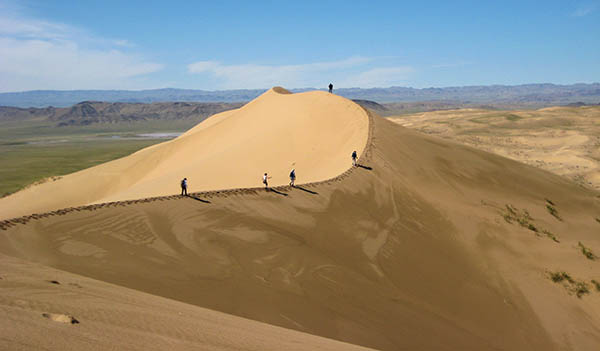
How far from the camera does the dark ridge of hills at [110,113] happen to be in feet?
508

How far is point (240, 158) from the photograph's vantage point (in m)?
23.3

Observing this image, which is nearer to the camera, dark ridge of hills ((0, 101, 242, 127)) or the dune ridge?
the dune ridge

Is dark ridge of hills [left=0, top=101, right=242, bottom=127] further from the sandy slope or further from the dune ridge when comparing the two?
the dune ridge

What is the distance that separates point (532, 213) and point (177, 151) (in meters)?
24.2

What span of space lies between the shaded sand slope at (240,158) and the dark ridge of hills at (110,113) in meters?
129

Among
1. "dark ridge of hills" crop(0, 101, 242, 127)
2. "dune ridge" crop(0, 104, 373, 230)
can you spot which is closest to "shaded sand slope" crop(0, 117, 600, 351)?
"dune ridge" crop(0, 104, 373, 230)

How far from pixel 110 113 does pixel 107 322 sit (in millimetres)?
184569

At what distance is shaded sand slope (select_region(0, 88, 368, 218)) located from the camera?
68.1 ft

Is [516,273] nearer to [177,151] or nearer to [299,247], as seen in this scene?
[299,247]

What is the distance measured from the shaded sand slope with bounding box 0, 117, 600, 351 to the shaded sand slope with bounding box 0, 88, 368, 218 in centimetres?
485

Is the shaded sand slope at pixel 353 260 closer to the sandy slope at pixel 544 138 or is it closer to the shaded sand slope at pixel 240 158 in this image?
the shaded sand slope at pixel 240 158

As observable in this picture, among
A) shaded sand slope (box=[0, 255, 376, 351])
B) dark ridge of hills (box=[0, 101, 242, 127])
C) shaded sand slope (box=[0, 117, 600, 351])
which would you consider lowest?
shaded sand slope (box=[0, 117, 600, 351])

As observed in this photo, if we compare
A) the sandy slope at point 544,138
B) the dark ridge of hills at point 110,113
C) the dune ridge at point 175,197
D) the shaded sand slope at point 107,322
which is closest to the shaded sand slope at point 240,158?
the dune ridge at point 175,197

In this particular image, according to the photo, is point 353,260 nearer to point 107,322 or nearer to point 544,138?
point 107,322
